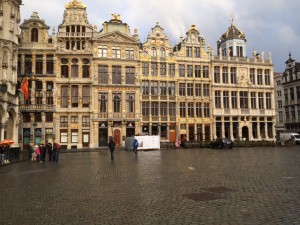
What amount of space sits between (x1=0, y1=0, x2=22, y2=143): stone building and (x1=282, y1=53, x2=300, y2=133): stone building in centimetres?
6151

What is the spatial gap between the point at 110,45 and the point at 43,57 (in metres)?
11.6

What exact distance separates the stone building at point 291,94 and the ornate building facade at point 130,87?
1297 cm

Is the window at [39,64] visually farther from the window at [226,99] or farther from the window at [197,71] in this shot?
the window at [226,99]

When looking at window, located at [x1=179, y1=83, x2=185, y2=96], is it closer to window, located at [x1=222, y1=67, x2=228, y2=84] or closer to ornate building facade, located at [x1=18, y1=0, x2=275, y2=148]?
ornate building facade, located at [x1=18, y1=0, x2=275, y2=148]

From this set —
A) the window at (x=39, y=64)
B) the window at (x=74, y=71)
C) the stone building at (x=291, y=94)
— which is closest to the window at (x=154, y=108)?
the window at (x=74, y=71)

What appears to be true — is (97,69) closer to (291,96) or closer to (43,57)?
(43,57)

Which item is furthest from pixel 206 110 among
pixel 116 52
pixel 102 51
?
pixel 102 51


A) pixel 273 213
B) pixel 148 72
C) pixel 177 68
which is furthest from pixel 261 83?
pixel 273 213

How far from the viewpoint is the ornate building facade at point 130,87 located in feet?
160

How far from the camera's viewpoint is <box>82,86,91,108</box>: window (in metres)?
50.6

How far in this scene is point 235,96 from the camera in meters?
59.4

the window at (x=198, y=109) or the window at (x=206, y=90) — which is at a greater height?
the window at (x=206, y=90)

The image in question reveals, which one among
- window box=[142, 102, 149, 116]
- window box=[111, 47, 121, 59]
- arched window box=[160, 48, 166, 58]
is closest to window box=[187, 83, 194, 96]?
arched window box=[160, 48, 166, 58]

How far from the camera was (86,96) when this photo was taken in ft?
167
